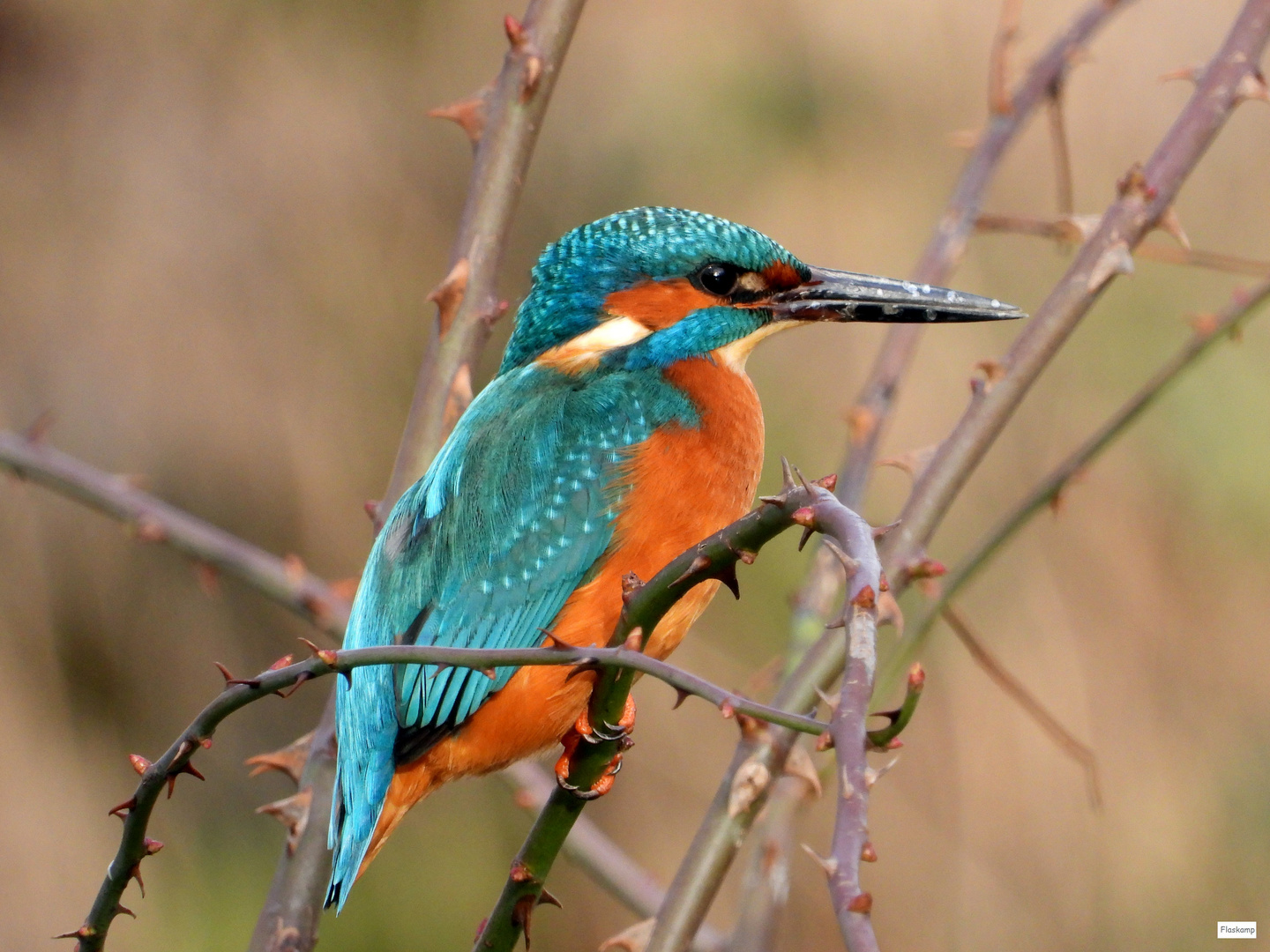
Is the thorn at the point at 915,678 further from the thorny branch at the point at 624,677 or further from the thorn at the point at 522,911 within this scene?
the thorn at the point at 522,911

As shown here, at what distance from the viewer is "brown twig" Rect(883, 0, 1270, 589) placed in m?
1.74

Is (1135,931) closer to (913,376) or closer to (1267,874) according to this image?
(1267,874)

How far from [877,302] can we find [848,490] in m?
0.35

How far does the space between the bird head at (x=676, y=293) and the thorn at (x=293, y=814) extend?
0.75 metres

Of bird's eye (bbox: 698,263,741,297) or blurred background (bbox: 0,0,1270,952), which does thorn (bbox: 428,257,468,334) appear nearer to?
bird's eye (bbox: 698,263,741,297)

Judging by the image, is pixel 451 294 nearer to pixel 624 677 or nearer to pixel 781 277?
pixel 781 277

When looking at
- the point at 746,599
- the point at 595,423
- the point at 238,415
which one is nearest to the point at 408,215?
the point at 238,415

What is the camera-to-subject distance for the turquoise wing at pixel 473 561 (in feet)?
5.98

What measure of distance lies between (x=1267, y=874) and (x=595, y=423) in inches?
83.7

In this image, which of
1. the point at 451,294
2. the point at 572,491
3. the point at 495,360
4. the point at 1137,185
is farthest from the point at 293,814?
the point at 495,360

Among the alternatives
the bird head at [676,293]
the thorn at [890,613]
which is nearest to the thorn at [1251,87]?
the bird head at [676,293]

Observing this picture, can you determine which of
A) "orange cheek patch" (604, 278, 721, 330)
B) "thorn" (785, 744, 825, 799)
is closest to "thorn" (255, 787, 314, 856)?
"thorn" (785, 744, 825, 799)

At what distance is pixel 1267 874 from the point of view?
124 inches

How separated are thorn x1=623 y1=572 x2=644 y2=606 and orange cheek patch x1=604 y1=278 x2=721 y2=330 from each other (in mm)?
1001
